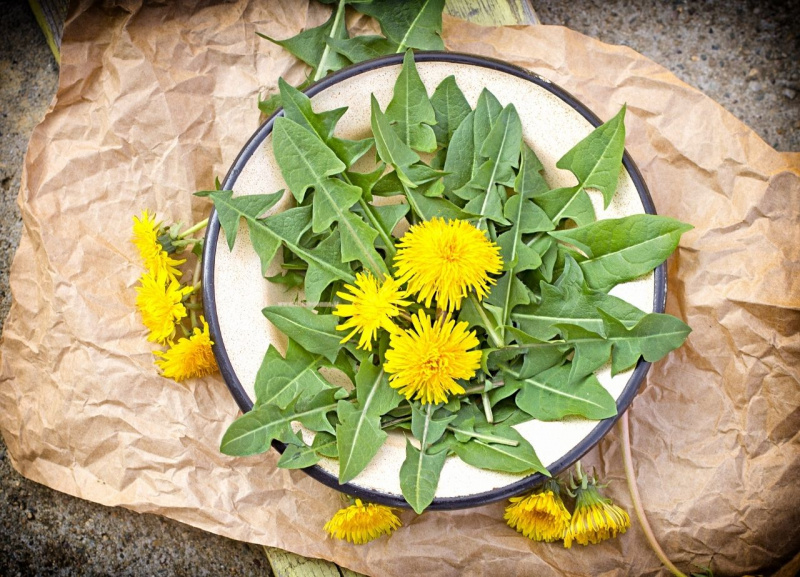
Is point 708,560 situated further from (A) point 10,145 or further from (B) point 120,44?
(A) point 10,145

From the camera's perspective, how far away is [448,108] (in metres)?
0.82

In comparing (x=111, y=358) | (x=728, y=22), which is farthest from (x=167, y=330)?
(x=728, y=22)

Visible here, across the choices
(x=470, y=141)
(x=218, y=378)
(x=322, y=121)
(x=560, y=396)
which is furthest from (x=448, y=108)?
(x=218, y=378)

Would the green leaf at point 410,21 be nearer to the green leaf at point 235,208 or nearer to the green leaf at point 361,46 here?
the green leaf at point 361,46

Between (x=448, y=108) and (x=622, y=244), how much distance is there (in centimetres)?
27

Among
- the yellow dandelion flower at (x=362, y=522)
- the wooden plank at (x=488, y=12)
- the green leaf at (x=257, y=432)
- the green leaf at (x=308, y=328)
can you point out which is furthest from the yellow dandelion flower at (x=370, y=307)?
the wooden plank at (x=488, y=12)

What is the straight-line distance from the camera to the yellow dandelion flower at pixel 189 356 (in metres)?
0.87

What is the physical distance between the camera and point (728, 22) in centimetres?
114

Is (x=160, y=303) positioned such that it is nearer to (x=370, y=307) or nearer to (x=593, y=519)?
(x=370, y=307)

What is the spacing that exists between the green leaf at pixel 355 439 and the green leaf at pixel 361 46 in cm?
48

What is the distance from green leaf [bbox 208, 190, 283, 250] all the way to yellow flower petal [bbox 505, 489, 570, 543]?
46 cm

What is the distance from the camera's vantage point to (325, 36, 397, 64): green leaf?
914mm

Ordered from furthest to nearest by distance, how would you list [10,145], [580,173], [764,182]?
1. [10,145]
2. [764,182]
3. [580,173]

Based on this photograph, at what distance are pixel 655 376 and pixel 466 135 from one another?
1.48ft
